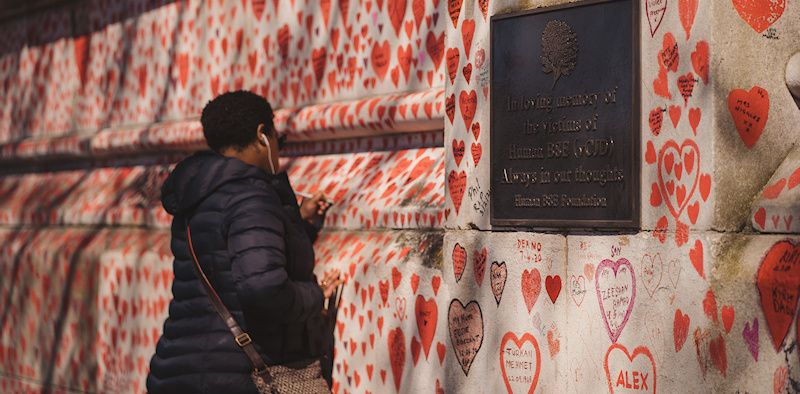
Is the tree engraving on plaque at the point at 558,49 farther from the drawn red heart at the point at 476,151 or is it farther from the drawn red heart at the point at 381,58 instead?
the drawn red heart at the point at 381,58

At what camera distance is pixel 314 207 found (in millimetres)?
6574

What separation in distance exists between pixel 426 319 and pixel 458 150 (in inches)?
27.1

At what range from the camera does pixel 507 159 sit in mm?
5414

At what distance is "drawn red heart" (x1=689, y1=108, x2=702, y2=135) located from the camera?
4602 millimetres

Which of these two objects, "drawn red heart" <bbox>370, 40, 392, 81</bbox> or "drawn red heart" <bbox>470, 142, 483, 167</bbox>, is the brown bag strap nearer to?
"drawn red heart" <bbox>470, 142, 483, 167</bbox>

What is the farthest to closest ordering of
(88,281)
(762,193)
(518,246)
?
1. (88,281)
2. (518,246)
3. (762,193)

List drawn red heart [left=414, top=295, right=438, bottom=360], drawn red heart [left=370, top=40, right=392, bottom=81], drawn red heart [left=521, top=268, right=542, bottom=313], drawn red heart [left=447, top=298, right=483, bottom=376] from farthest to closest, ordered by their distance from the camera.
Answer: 1. drawn red heart [left=370, top=40, right=392, bottom=81]
2. drawn red heart [left=414, top=295, right=438, bottom=360]
3. drawn red heart [left=447, top=298, right=483, bottom=376]
4. drawn red heart [left=521, top=268, right=542, bottom=313]

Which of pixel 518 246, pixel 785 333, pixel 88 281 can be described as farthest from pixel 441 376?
pixel 88 281

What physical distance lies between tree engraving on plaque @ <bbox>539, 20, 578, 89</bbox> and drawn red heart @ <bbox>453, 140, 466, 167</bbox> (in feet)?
1.87

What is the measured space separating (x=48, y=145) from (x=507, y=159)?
506 cm

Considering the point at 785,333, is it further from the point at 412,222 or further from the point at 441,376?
the point at 412,222

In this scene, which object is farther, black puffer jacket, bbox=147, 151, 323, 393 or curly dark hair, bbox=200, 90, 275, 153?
curly dark hair, bbox=200, 90, 275, 153

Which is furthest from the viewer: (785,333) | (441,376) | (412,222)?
(412,222)

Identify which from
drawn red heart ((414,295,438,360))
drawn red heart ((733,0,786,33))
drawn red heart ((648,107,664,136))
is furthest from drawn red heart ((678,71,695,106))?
drawn red heart ((414,295,438,360))
